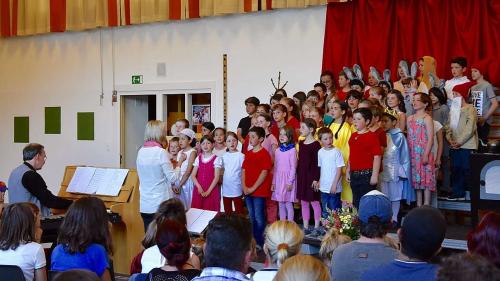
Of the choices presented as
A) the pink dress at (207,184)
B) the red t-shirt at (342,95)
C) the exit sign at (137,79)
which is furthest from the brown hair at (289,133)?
the exit sign at (137,79)

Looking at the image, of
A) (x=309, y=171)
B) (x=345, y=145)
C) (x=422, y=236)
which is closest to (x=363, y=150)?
(x=345, y=145)

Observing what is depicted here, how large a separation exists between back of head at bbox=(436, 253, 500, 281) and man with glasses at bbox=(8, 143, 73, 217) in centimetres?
444

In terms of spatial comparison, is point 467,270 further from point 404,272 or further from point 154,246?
point 154,246

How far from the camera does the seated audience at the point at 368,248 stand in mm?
3070

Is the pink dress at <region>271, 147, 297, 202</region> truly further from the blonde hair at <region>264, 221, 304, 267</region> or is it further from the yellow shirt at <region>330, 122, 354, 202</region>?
the blonde hair at <region>264, 221, 304, 267</region>

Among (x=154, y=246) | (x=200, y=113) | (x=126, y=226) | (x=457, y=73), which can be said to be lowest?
(x=126, y=226)

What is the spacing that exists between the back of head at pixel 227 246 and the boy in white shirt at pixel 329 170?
4114 millimetres

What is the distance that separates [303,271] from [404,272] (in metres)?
0.47

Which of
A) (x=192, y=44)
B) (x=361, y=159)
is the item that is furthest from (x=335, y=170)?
(x=192, y=44)

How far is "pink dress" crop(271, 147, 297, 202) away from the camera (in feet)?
22.5

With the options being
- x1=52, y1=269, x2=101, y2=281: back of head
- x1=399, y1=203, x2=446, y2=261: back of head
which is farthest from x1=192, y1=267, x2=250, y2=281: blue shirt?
x1=399, y1=203, x2=446, y2=261: back of head

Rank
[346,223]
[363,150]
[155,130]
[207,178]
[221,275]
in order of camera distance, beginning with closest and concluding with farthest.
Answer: [221,275] < [346,223] < [155,130] < [363,150] < [207,178]

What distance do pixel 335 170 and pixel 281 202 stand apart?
2.62ft

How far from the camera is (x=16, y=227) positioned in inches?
142
